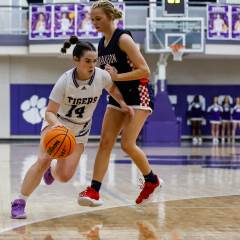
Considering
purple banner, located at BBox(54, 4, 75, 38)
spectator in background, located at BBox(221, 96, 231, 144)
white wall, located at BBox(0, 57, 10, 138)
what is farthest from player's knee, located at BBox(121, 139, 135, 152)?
white wall, located at BBox(0, 57, 10, 138)

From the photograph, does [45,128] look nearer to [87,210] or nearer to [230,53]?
[87,210]

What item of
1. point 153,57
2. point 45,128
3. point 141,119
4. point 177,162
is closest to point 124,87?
point 141,119

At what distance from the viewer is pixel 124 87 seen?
236 inches

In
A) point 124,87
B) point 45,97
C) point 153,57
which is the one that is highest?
point 124,87

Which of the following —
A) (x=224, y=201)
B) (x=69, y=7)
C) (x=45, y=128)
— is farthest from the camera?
(x=69, y=7)

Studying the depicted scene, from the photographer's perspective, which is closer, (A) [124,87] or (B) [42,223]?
(B) [42,223]

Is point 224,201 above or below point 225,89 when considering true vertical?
above

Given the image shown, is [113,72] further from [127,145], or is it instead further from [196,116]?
[196,116]

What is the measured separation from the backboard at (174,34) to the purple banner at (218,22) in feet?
3.39

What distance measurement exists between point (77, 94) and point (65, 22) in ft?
56.8

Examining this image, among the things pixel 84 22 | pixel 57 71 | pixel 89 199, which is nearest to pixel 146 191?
pixel 89 199

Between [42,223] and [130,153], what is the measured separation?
4.24 feet

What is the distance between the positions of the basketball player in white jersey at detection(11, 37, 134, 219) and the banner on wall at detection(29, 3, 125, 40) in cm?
1671

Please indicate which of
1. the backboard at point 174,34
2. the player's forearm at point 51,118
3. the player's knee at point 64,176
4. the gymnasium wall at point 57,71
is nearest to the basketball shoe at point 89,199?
the player's knee at point 64,176
